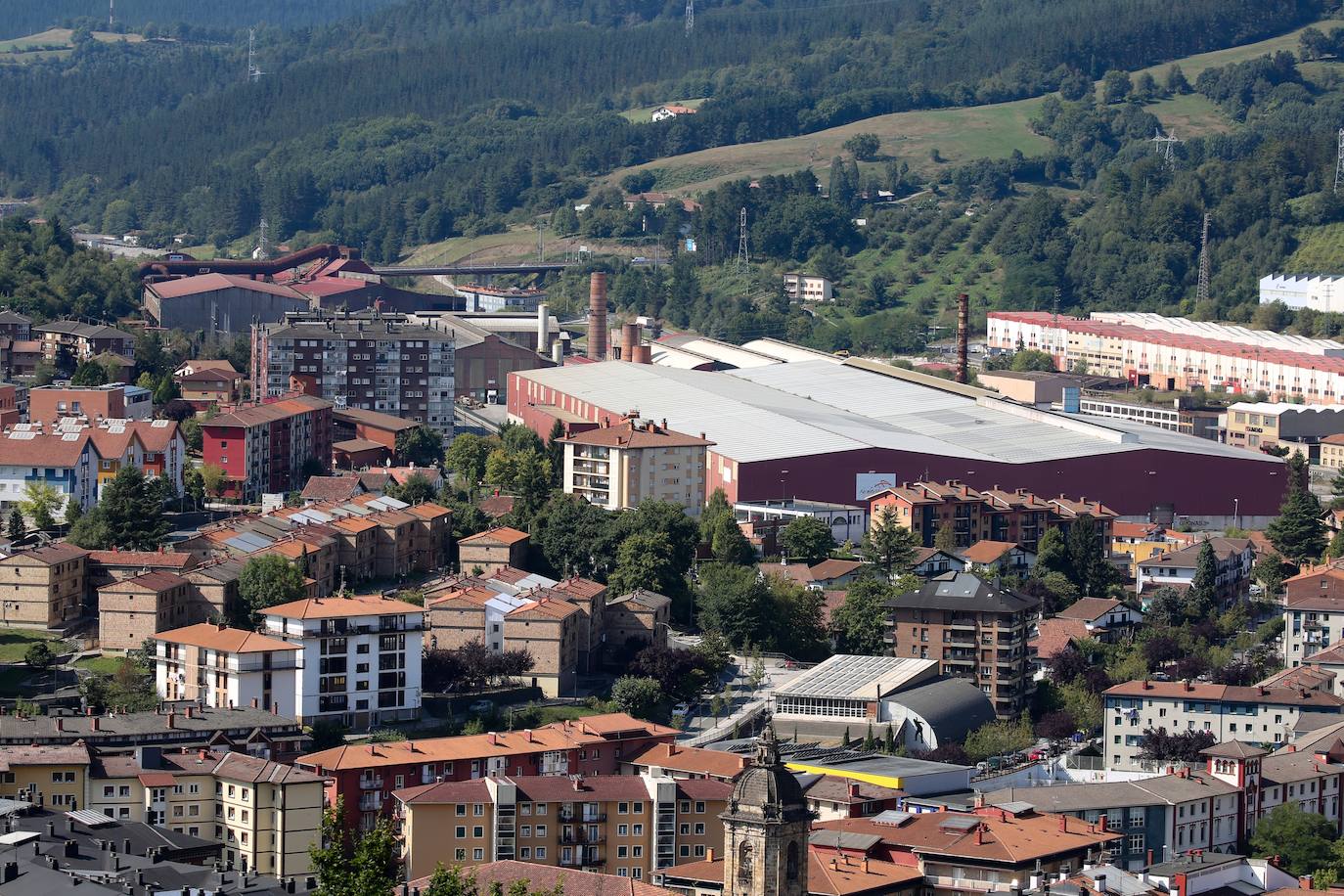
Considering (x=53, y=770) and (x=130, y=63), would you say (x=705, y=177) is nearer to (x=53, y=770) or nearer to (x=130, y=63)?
(x=130, y=63)

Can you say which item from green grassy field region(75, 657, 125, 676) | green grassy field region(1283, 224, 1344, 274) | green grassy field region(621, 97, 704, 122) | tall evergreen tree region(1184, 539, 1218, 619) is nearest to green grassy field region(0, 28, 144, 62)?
green grassy field region(621, 97, 704, 122)

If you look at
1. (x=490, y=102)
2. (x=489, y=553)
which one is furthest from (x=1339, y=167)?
(x=489, y=553)

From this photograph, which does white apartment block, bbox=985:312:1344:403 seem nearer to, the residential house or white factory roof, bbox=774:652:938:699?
the residential house

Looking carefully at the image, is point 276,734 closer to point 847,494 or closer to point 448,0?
point 847,494

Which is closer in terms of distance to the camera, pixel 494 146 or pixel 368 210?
pixel 368 210


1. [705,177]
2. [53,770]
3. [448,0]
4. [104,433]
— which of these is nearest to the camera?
[53,770]

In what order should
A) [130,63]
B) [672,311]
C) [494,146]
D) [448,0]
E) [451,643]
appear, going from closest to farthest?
Answer: [451,643]
[672,311]
[494,146]
[130,63]
[448,0]

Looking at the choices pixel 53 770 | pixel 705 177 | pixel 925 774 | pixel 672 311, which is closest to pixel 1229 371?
pixel 672 311

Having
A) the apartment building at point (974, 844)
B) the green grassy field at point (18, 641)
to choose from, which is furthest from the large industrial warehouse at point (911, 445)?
the apartment building at point (974, 844)
